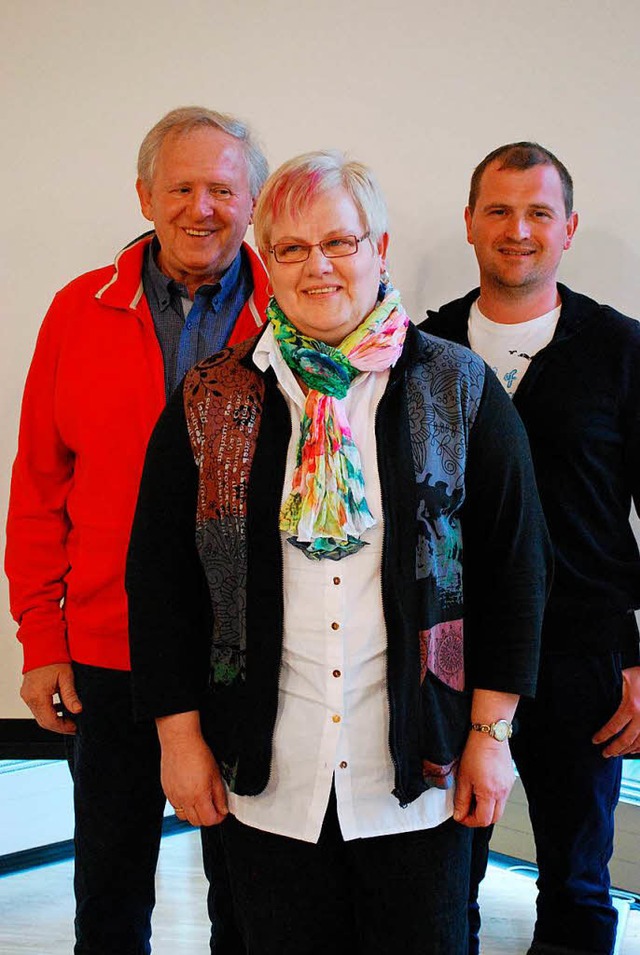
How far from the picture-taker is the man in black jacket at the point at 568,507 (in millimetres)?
2066

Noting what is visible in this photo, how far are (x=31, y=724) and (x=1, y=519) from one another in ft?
1.90

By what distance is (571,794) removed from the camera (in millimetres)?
2145

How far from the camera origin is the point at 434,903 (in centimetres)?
158

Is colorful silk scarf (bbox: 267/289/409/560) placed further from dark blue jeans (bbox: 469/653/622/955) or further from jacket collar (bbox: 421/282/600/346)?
dark blue jeans (bbox: 469/653/622/955)

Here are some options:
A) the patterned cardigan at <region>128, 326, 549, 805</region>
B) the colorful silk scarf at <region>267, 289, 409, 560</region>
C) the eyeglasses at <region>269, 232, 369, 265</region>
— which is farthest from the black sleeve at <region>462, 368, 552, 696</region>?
the eyeglasses at <region>269, 232, 369, 265</region>

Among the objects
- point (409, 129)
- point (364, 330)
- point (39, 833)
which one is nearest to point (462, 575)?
point (364, 330)

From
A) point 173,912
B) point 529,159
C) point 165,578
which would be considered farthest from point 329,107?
point 173,912

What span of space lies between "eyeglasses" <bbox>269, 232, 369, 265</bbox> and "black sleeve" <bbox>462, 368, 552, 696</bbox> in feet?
0.98

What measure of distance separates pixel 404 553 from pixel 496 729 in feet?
1.04

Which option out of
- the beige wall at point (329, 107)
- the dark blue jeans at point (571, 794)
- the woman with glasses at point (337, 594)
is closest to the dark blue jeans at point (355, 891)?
the woman with glasses at point (337, 594)

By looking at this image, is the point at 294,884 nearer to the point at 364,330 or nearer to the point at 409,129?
the point at 364,330

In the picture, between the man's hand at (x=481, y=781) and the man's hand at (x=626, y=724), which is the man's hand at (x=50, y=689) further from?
the man's hand at (x=626, y=724)

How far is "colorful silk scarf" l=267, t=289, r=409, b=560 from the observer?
5.03ft

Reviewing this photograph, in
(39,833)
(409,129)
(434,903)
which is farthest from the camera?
(39,833)
